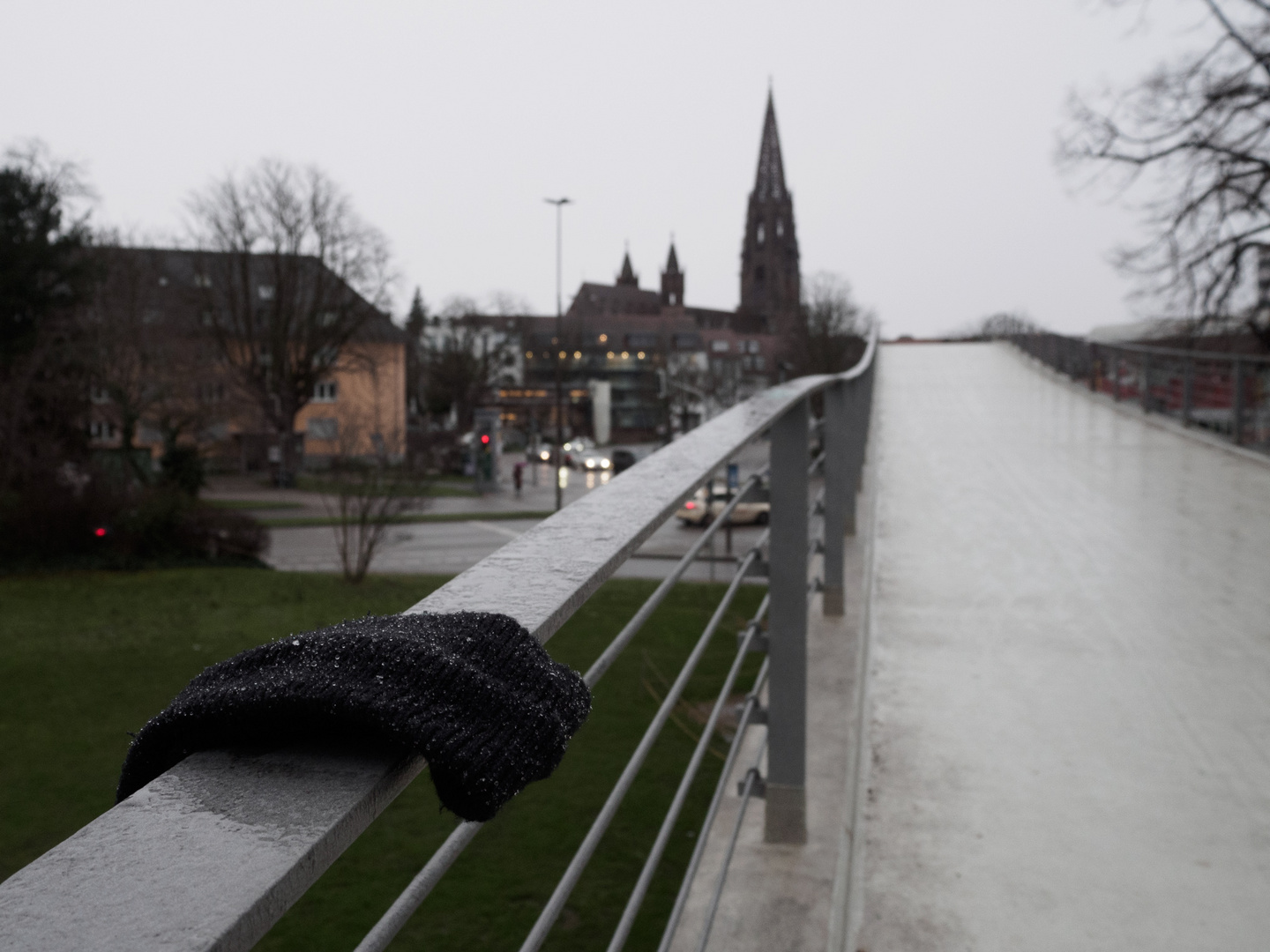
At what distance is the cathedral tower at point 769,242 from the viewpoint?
390ft

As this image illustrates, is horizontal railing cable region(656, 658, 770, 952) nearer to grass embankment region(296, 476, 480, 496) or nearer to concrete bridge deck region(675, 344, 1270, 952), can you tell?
concrete bridge deck region(675, 344, 1270, 952)

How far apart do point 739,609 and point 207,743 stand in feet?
60.5

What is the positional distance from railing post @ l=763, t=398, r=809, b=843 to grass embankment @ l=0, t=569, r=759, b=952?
59cm

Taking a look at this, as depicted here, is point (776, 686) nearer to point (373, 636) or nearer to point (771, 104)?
point (373, 636)

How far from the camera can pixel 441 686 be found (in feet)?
2.52

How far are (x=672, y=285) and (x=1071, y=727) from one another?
5552 inches

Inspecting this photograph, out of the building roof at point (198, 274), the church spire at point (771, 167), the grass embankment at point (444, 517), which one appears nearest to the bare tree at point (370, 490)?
the grass embankment at point (444, 517)

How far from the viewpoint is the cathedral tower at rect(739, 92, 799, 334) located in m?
119

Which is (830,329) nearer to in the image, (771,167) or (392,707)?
(392,707)

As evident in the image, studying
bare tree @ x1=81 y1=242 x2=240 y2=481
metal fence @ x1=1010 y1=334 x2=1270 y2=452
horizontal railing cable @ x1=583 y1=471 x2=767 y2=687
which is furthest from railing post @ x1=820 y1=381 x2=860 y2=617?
bare tree @ x1=81 y1=242 x2=240 y2=481

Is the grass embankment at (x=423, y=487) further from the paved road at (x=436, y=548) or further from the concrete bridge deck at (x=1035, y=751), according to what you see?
the concrete bridge deck at (x=1035, y=751)

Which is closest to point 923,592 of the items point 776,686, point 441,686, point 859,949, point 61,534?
point 776,686

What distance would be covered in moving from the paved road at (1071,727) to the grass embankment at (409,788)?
994 millimetres

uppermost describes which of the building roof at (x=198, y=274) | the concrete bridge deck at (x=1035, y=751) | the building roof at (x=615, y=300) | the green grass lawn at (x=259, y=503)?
the building roof at (x=615, y=300)
